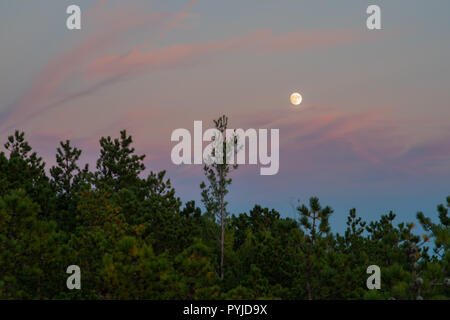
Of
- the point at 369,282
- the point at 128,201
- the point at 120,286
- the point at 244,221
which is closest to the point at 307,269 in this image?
the point at 369,282

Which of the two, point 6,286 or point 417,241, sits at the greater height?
point 417,241

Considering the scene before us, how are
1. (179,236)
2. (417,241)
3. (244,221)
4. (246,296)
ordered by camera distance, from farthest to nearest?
(244,221) < (179,236) < (417,241) < (246,296)

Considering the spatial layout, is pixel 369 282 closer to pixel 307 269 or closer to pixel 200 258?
pixel 307 269

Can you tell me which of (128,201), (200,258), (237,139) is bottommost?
(200,258)

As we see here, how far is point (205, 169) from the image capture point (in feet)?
96.9

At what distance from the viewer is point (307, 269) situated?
18781mm

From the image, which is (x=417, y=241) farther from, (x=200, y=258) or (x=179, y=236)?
(x=179, y=236)

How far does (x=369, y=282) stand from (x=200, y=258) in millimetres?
5810

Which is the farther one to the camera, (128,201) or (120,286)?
(128,201)
